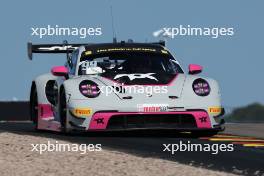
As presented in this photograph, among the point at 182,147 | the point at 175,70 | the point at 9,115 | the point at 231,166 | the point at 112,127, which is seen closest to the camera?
the point at 231,166

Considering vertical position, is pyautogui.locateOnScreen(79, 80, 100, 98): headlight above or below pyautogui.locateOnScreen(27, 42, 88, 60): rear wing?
below

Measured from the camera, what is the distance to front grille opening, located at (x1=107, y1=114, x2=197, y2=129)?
37.4 feet

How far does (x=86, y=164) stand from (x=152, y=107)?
2.82m

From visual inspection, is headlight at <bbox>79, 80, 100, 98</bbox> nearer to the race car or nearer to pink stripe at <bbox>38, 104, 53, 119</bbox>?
the race car

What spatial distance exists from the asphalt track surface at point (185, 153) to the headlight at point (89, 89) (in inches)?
22.6

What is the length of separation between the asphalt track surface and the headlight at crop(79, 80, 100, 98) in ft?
1.88

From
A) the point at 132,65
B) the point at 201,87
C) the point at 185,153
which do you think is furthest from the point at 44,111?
the point at 185,153

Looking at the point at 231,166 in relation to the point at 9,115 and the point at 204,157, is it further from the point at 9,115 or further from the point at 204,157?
the point at 9,115

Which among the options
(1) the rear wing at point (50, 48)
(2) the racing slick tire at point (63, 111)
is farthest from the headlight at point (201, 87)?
(1) the rear wing at point (50, 48)

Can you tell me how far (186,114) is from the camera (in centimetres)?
1152

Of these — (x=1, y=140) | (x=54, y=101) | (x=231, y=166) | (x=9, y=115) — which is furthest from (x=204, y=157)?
(x=9, y=115)

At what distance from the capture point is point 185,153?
9.93m

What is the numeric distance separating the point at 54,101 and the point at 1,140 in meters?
1.58

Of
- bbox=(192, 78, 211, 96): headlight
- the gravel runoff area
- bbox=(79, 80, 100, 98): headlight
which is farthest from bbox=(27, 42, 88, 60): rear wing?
the gravel runoff area
